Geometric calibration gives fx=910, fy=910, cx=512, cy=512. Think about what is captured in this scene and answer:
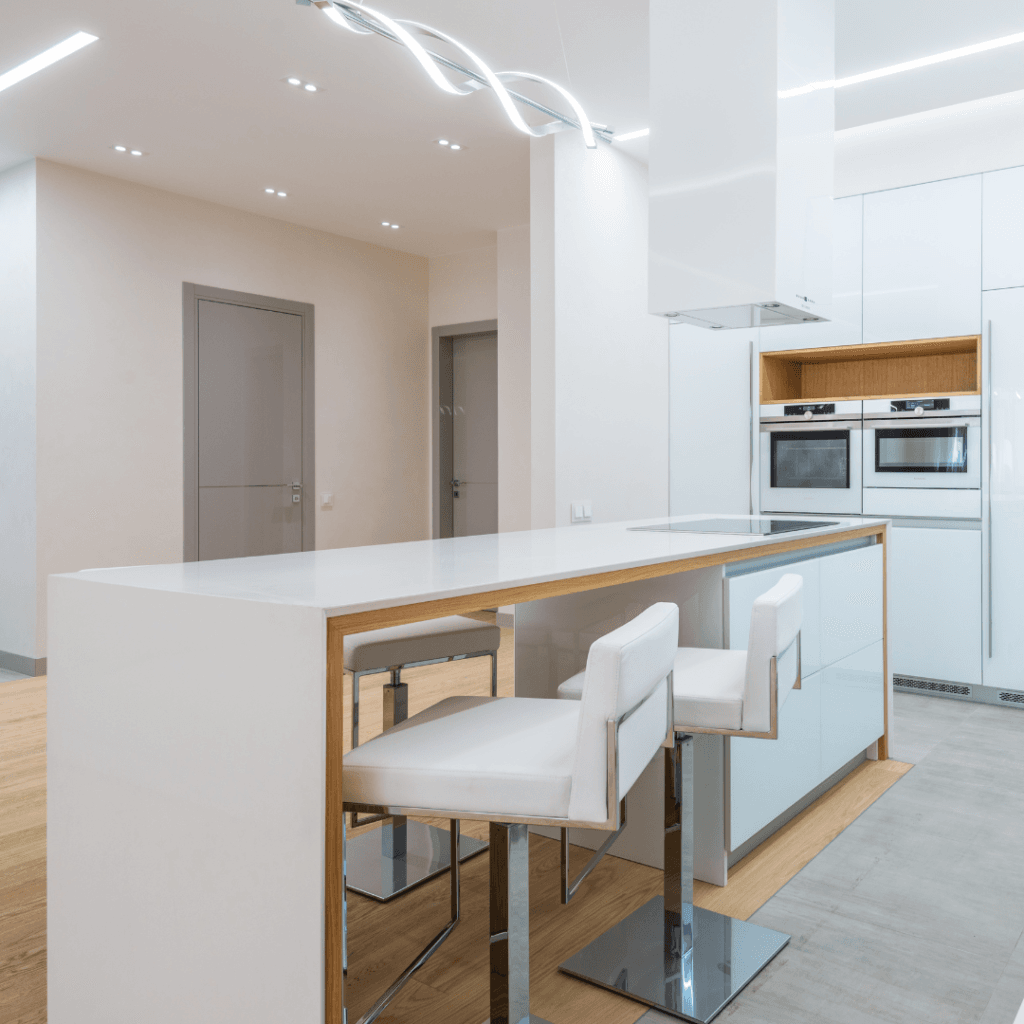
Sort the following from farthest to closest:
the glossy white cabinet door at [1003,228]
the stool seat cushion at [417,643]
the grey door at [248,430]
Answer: the grey door at [248,430] < the glossy white cabinet door at [1003,228] < the stool seat cushion at [417,643]

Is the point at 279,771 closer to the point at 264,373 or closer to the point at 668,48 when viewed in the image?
the point at 668,48

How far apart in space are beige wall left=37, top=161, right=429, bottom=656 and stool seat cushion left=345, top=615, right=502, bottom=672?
311cm

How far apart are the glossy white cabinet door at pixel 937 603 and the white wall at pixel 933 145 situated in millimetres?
1798

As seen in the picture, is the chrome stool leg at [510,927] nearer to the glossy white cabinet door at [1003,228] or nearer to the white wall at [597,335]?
the white wall at [597,335]

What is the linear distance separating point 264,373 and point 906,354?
3744 millimetres

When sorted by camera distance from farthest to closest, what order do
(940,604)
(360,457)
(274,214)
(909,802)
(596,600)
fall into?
(360,457), (274,214), (940,604), (909,802), (596,600)

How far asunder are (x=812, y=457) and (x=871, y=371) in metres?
0.74

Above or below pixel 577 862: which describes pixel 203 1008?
above

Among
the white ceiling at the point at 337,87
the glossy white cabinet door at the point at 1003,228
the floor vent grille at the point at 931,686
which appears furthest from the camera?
the floor vent grille at the point at 931,686

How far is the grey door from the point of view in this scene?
17.9ft

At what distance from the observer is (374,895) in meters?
2.26

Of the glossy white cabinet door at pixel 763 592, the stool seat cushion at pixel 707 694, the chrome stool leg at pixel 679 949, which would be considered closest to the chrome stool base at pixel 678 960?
the chrome stool leg at pixel 679 949

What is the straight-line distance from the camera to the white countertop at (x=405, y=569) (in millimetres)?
1355

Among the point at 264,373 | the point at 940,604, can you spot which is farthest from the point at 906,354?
the point at 264,373
